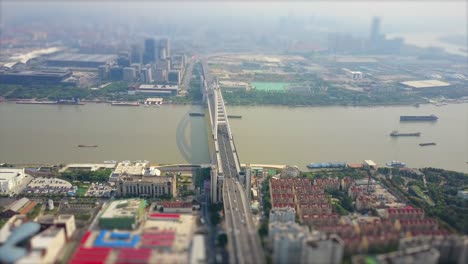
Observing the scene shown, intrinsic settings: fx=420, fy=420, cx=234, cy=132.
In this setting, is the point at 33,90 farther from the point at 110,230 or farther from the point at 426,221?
the point at 426,221

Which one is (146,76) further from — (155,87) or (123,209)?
(123,209)

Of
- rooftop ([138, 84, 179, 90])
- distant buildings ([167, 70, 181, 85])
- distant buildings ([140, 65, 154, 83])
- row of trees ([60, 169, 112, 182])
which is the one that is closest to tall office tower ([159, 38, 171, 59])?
distant buildings ([140, 65, 154, 83])

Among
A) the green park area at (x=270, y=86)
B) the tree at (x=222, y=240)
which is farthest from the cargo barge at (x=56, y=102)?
the tree at (x=222, y=240)

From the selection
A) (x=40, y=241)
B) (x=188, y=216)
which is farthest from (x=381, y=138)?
(x=40, y=241)

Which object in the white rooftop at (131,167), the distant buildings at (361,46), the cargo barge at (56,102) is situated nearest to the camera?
the white rooftop at (131,167)

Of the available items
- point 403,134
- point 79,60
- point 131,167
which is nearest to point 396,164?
point 403,134

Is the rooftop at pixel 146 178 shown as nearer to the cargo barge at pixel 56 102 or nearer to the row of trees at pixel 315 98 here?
the row of trees at pixel 315 98
